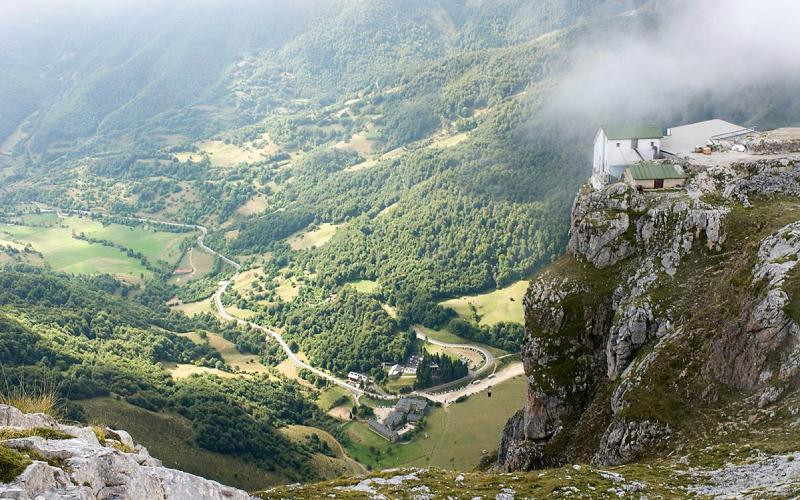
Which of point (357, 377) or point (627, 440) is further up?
point (627, 440)

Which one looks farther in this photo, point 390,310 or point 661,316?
point 390,310

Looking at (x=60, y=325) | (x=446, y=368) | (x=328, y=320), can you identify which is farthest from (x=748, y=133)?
(x=60, y=325)

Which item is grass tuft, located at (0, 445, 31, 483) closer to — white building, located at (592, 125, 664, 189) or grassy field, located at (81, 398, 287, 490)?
grassy field, located at (81, 398, 287, 490)

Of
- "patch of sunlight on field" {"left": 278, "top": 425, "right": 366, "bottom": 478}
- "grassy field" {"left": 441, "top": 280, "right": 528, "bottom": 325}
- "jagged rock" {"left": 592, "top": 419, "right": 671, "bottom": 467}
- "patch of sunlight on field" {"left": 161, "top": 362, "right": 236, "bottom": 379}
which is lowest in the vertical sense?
"grassy field" {"left": 441, "top": 280, "right": 528, "bottom": 325}

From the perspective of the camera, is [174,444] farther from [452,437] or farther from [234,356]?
[234,356]

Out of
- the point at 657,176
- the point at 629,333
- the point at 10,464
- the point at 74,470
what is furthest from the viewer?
the point at 657,176

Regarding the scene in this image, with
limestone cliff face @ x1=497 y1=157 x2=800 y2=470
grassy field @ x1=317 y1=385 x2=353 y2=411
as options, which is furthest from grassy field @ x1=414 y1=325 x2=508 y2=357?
limestone cliff face @ x1=497 y1=157 x2=800 y2=470

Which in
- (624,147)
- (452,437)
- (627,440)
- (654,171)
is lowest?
(452,437)

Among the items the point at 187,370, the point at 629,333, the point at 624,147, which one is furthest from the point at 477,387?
the point at 629,333
